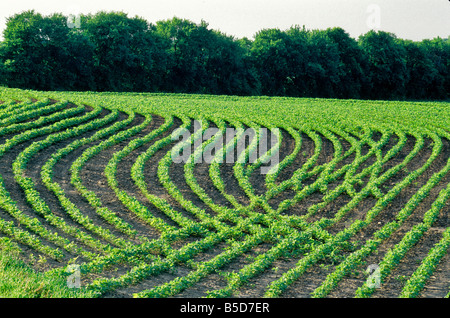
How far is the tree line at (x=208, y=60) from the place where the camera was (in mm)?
62406

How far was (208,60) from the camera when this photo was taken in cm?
7650

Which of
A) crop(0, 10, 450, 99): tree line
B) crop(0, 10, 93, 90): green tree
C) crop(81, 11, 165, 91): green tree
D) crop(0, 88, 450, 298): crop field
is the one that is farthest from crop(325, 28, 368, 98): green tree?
crop(0, 88, 450, 298): crop field

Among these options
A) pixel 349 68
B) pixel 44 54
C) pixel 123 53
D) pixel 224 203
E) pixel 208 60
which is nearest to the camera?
pixel 224 203

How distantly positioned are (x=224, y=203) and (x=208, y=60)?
61.8 meters

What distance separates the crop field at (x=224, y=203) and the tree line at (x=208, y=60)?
1340 inches

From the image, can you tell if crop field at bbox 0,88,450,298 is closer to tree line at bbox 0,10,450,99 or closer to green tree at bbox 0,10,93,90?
green tree at bbox 0,10,93,90

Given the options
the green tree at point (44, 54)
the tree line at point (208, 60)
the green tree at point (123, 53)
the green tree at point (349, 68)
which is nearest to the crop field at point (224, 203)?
the green tree at point (44, 54)

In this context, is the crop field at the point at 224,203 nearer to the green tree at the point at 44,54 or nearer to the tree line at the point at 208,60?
the green tree at the point at 44,54

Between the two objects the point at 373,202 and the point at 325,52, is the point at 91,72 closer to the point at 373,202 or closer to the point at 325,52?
the point at 325,52

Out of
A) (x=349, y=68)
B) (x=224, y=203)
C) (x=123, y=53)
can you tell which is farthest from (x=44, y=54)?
(x=224, y=203)

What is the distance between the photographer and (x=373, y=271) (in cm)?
1230

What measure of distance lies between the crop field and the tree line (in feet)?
112

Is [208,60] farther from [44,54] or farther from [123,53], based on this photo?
[44,54]

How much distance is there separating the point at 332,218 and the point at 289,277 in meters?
5.53
